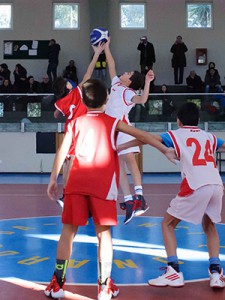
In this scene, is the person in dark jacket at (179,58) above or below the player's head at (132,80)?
above

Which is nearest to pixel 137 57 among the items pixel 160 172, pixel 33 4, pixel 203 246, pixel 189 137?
pixel 33 4

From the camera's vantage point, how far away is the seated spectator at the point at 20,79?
72.2 ft

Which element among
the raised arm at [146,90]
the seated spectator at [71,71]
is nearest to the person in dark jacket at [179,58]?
the seated spectator at [71,71]

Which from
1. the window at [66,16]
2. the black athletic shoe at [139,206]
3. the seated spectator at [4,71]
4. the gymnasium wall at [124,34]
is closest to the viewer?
the black athletic shoe at [139,206]

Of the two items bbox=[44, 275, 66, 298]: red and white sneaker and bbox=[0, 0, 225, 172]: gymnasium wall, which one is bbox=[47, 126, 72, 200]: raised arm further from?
bbox=[0, 0, 225, 172]: gymnasium wall

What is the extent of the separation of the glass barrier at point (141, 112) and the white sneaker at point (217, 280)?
13839 mm

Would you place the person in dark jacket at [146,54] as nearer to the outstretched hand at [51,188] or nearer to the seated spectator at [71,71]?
the seated spectator at [71,71]

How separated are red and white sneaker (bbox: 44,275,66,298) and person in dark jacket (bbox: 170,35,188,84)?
64.8 ft

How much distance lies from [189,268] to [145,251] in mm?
948

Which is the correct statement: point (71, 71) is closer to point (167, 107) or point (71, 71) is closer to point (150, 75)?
point (167, 107)

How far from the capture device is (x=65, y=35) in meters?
25.5

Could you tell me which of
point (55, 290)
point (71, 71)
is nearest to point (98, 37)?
point (55, 290)

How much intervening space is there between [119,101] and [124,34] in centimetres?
1723

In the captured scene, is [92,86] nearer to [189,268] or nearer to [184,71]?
[189,268]
